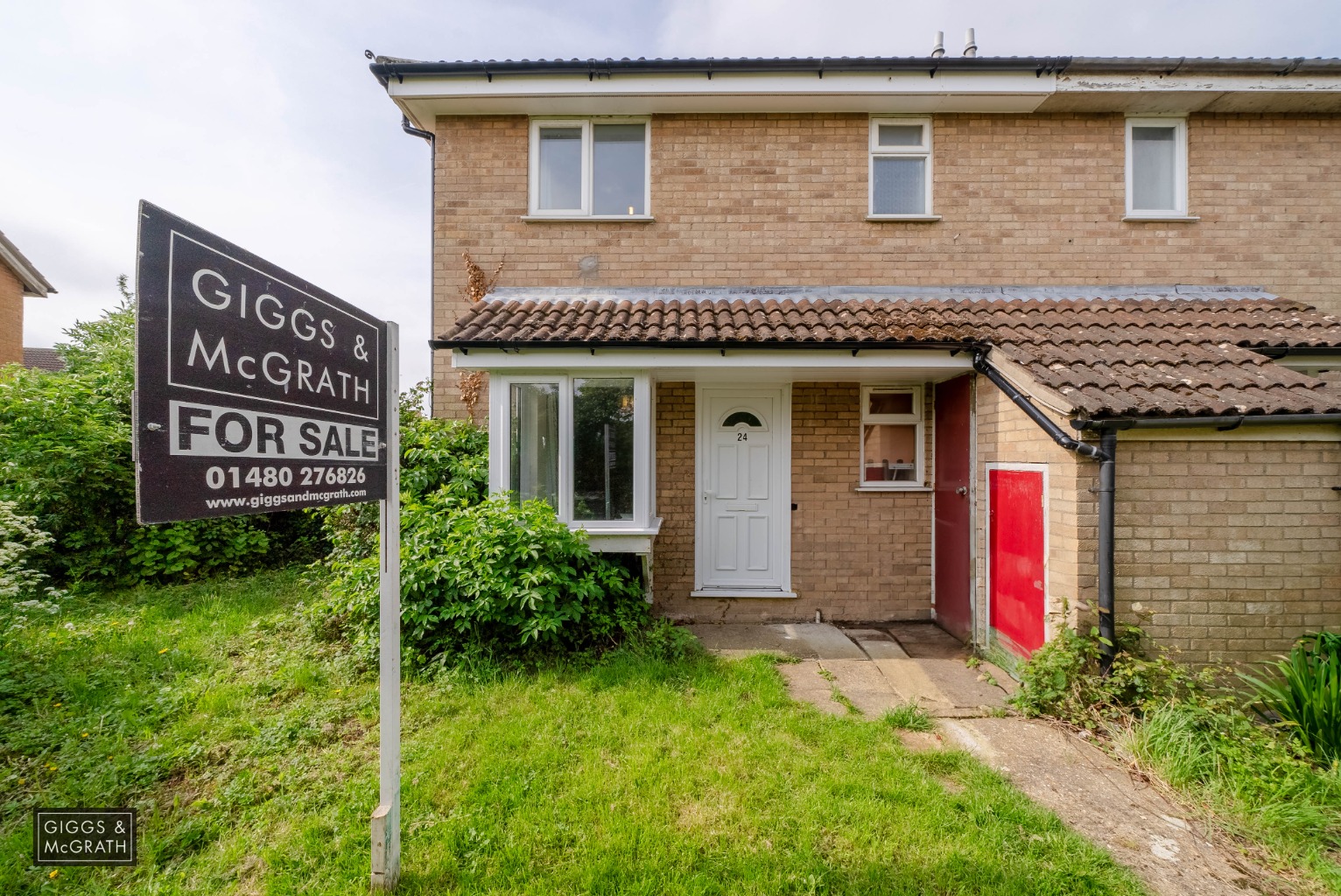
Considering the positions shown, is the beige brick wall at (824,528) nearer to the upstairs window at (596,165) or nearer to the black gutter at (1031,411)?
the black gutter at (1031,411)

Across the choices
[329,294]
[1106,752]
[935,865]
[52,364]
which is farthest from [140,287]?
[52,364]

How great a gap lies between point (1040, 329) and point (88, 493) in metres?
11.4

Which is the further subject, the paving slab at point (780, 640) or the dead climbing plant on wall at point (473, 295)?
the dead climbing plant on wall at point (473, 295)

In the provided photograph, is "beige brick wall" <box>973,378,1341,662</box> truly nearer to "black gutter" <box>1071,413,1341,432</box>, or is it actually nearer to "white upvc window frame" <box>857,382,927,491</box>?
"black gutter" <box>1071,413,1341,432</box>

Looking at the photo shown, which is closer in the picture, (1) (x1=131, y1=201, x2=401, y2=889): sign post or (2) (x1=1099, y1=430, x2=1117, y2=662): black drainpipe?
(1) (x1=131, y1=201, x2=401, y2=889): sign post

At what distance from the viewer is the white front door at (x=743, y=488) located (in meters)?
5.90

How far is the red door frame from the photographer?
13.1 ft

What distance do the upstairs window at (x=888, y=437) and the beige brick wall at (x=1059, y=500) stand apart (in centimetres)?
120

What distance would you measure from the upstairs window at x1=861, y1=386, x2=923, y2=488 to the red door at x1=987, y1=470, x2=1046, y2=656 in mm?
1185

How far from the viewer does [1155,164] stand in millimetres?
6297

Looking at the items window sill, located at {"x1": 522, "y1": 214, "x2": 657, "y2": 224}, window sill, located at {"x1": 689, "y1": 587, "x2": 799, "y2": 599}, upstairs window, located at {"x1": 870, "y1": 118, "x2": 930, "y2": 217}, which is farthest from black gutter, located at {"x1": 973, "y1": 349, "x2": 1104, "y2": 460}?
window sill, located at {"x1": 522, "y1": 214, "x2": 657, "y2": 224}

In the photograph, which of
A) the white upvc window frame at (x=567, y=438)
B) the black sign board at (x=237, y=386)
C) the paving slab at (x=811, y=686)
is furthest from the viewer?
the white upvc window frame at (x=567, y=438)


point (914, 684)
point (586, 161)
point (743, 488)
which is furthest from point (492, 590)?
point (586, 161)

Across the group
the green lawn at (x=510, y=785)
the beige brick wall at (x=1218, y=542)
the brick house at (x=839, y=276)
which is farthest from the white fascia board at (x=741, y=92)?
the green lawn at (x=510, y=785)
